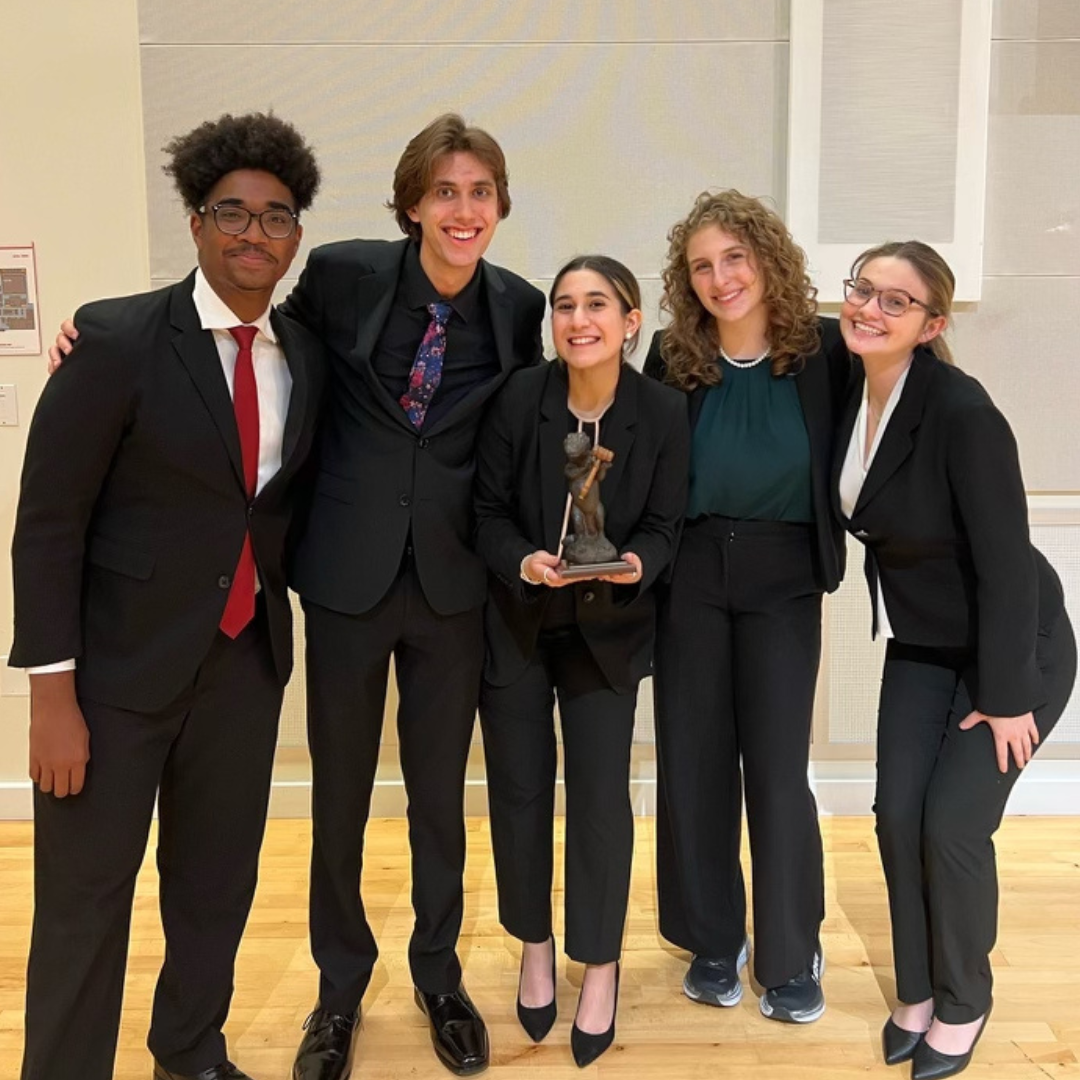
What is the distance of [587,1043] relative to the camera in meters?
2.31

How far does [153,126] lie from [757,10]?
190 centimetres

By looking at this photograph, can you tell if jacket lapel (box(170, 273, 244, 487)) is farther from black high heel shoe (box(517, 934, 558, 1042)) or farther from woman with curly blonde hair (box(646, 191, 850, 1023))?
black high heel shoe (box(517, 934, 558, 1042))

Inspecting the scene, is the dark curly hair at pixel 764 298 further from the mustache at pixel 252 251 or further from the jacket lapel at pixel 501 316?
the mustache at pixel 252 251

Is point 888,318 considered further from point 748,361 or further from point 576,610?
point 576,610

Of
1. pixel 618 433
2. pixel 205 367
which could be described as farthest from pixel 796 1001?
pixel 205 367

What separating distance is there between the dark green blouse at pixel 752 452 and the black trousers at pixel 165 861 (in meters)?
1.00

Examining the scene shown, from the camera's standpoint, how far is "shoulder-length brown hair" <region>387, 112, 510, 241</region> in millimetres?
2094

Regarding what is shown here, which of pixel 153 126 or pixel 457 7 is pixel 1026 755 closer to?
pixel 457 7

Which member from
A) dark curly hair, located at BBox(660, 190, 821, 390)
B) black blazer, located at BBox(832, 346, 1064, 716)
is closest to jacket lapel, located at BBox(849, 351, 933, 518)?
black blazer, located at BBox(832, 346, 1064, 716)

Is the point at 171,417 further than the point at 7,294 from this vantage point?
No

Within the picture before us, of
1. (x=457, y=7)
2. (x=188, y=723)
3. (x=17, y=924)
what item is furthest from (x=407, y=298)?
(x=17, y=924)

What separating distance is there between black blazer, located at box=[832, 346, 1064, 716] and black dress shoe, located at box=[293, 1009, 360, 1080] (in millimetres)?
1498

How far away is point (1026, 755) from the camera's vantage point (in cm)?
220

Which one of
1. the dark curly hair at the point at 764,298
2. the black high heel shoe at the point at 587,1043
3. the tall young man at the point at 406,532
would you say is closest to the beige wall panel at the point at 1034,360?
the dark curly hair at the point at 764,298
